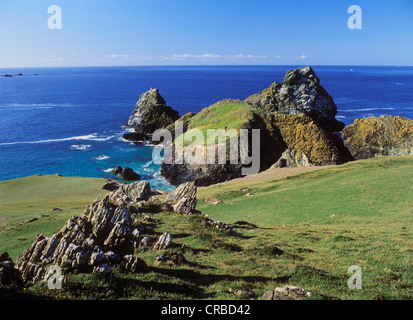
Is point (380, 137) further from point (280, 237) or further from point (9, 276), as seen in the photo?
point (9, 276)

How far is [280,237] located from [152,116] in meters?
109

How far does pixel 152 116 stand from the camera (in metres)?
129

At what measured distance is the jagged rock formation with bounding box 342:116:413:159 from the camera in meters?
68.1

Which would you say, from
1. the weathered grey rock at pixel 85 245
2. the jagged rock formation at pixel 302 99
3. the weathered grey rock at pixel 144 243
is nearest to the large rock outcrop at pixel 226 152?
the jagged rock formation at pixel 302 99

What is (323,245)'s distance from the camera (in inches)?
1008

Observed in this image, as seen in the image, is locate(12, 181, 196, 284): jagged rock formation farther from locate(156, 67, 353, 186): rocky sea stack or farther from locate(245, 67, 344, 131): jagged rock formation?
locate(245, 67, 344, 131): jagged rock formation

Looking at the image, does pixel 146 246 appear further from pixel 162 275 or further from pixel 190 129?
pixel 190 129

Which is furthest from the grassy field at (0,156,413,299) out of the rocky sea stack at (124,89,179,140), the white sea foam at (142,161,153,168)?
the rocky sea stack at (124,89,179,140)

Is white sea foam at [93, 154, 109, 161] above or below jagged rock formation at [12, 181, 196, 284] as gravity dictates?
below

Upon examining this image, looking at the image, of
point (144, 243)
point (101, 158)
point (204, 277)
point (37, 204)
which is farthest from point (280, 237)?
point (101, 158)

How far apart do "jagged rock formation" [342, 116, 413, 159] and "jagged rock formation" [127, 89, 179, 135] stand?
75401 millimetres

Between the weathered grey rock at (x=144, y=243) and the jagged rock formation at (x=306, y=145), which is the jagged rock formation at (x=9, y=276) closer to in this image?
the weathered grey rock at (x=144, y=243)

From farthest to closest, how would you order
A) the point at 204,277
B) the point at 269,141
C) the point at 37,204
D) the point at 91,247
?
the point at 269,141
the point at 37,204
the point at 91,247
the point at 204,277

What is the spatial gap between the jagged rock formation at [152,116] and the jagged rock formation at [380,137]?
75.4 m
